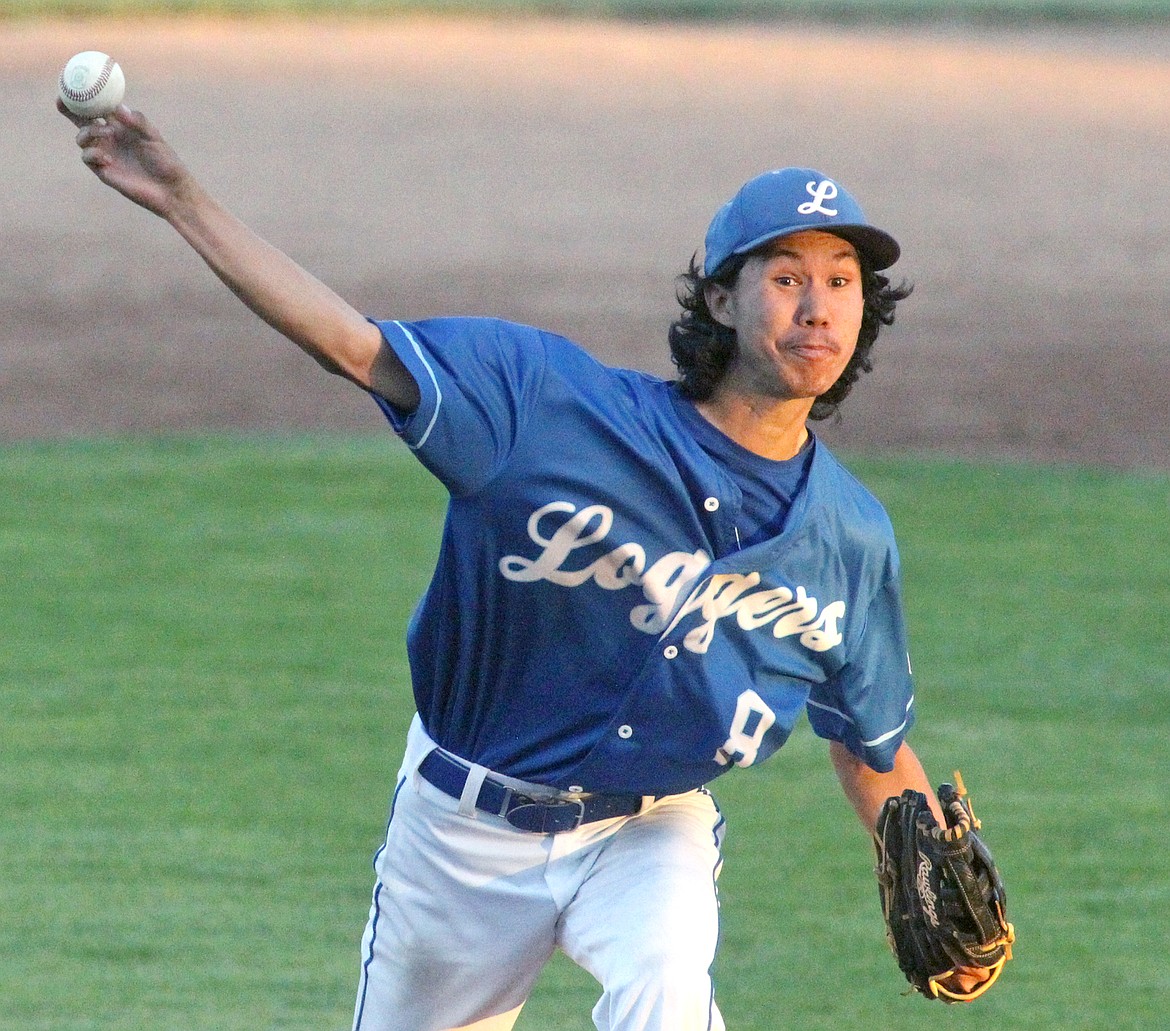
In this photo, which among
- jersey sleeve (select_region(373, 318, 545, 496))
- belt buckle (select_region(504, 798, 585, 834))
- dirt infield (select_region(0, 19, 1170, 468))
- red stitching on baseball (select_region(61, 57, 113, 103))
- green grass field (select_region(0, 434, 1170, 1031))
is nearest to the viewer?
red stitching on baseball (select_region(61, 57, 113, 103))

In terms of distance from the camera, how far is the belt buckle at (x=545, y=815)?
11.1 feet

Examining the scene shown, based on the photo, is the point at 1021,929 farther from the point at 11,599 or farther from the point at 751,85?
the point at 751,85

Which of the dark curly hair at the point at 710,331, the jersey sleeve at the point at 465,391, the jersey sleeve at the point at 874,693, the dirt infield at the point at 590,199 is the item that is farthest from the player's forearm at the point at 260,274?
the dirt infield at the point at 590,199

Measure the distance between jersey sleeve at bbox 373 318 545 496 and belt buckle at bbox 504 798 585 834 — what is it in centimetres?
54

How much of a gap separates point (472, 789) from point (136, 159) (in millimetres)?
1152

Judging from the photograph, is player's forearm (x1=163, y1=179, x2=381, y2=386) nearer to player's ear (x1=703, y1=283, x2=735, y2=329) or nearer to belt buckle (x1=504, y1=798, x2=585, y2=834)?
player's ear (x1=703, y1=283, x2=735, y2=329)

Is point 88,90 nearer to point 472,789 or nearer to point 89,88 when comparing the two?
point 89,88

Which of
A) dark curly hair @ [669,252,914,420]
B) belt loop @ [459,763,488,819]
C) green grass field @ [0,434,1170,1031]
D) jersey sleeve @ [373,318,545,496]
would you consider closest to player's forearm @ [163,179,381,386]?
jersey sleeve @ [373,318,545,496]

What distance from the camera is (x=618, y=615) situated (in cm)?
333

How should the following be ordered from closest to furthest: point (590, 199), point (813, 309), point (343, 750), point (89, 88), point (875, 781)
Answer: point (89, 88) → point (813, 309) → point (875, 781) → point (343, 750) → point (590, 199)

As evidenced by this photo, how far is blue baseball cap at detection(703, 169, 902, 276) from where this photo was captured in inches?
130

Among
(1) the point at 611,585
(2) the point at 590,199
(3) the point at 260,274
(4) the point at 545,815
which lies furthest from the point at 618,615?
(2) the point at 590,199

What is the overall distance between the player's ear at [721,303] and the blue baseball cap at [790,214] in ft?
0.19

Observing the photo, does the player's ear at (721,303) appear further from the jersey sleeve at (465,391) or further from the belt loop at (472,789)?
the belt loop at (472,789)
